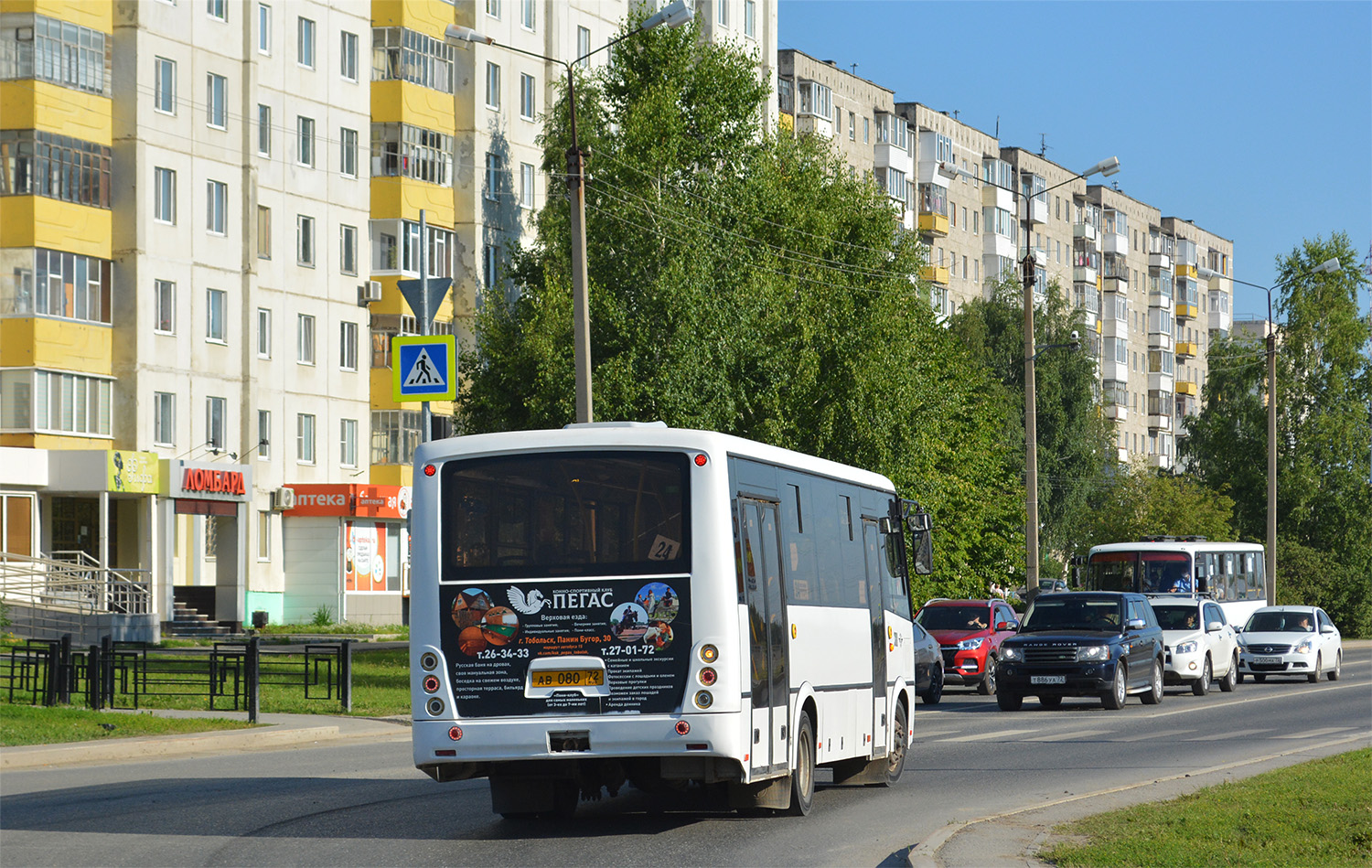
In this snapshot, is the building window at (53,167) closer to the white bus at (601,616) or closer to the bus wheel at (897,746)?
the bus wheel at (897,746)

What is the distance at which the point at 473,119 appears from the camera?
6381 centimetres

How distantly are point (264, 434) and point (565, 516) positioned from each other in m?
46.1

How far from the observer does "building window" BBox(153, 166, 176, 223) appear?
174 ft

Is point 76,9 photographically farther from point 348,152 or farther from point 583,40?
point 583,40

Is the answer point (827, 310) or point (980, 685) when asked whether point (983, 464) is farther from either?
point (980, 685)

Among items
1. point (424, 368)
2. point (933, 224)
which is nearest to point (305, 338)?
point (424, 368)

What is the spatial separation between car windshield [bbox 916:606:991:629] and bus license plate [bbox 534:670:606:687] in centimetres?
2372

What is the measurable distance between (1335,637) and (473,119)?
3492cm

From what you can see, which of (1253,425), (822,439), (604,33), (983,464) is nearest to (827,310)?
(822,439)

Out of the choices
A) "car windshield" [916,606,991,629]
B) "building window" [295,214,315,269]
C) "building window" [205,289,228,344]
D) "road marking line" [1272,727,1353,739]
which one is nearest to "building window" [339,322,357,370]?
"building window" [295,214,315,269]

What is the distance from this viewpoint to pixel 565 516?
13406 millimetres

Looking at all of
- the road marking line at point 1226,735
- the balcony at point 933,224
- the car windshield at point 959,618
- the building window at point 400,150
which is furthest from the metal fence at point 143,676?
the balcony at point 933,224

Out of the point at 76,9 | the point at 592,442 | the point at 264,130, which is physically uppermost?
the point at 76,9

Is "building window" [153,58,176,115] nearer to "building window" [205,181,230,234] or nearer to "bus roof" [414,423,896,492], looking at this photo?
"building window" [205,181,230,234]
